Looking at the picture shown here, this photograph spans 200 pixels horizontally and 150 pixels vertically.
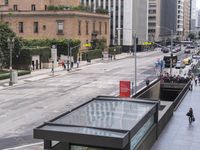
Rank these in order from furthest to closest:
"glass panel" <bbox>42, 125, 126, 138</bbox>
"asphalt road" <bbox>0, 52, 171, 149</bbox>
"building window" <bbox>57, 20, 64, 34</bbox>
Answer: "building window" <bbox>57, 20, 64, 34</bbox>
"asphalt road" <bbox>0, 52, 171, 149</bbox>
"glass panel" <bbox>42, 125, 126, 138</bbox>

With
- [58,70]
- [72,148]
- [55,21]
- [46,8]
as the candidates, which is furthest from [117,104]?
[46,8]

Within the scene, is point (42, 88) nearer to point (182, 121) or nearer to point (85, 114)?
point (182, 121)

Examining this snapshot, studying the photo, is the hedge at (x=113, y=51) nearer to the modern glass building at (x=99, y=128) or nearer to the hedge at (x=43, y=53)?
the hedge at (x=43, y=53)

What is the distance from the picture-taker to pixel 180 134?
26.3 m

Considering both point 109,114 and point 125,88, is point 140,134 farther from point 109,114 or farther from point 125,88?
point 125,88

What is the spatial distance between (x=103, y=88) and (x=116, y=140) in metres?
34.5

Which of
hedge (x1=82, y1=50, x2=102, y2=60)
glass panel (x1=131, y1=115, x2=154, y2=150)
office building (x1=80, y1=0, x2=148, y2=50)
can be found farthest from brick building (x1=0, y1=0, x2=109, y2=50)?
glass panel (x1=131, y1=115, x2=154, y2=150)

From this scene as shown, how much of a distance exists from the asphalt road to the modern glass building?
21.5 feet

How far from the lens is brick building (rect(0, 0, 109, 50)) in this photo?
304 feet

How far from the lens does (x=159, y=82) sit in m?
51.0

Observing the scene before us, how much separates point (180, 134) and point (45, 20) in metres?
71.6

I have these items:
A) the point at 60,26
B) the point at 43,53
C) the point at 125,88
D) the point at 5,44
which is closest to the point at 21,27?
the point at 60,26

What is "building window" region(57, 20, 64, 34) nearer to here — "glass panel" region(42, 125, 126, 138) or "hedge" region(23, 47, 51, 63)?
"hedge" region(23, 47, 51, 63)

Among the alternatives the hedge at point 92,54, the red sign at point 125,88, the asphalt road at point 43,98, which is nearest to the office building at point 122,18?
the hedge at point 92,54
